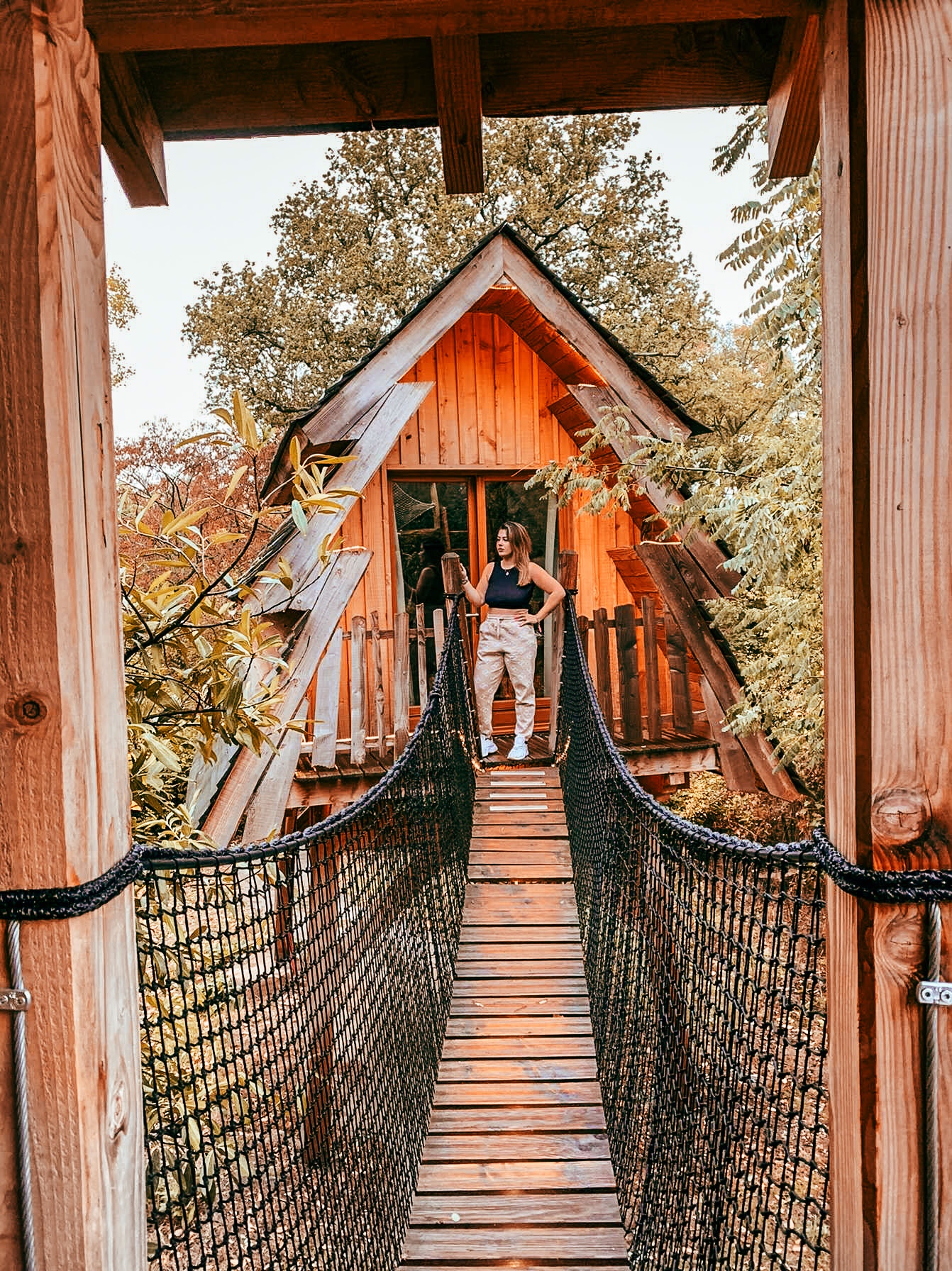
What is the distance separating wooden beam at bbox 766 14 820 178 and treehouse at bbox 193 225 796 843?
190 centimetres

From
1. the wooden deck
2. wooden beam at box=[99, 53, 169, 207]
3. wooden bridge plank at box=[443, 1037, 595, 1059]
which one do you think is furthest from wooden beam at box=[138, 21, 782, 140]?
wooden bridge plank at box=[443, 1037, 595, 1059]

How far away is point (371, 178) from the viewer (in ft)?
46.2

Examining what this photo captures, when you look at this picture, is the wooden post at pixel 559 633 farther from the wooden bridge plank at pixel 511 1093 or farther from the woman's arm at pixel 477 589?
the wooden bridge plank at pixel 511 1093

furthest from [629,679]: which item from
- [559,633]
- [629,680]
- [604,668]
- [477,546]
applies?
[477,546]

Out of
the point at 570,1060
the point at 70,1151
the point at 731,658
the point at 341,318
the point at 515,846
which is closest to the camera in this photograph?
the point at 70,1151

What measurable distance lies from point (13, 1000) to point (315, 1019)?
2.23 m

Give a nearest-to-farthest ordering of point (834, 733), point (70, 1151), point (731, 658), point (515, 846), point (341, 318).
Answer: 1. point (70, 1151)
2. point (834, 733)
3. point (515, 846)
4. point (731, 658)
5. point (341, 318)

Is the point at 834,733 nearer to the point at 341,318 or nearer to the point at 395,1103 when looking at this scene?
the point at 395,1103

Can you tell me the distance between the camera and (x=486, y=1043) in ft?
11.6

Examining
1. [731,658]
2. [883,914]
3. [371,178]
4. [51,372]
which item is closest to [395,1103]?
[883,914]

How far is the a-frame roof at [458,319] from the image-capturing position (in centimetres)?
567

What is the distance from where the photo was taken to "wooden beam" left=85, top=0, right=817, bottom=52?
3.82 ft

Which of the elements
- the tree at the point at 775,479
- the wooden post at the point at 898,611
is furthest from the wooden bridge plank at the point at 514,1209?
the tree at the point at 775,479

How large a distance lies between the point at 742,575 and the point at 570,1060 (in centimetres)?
313
